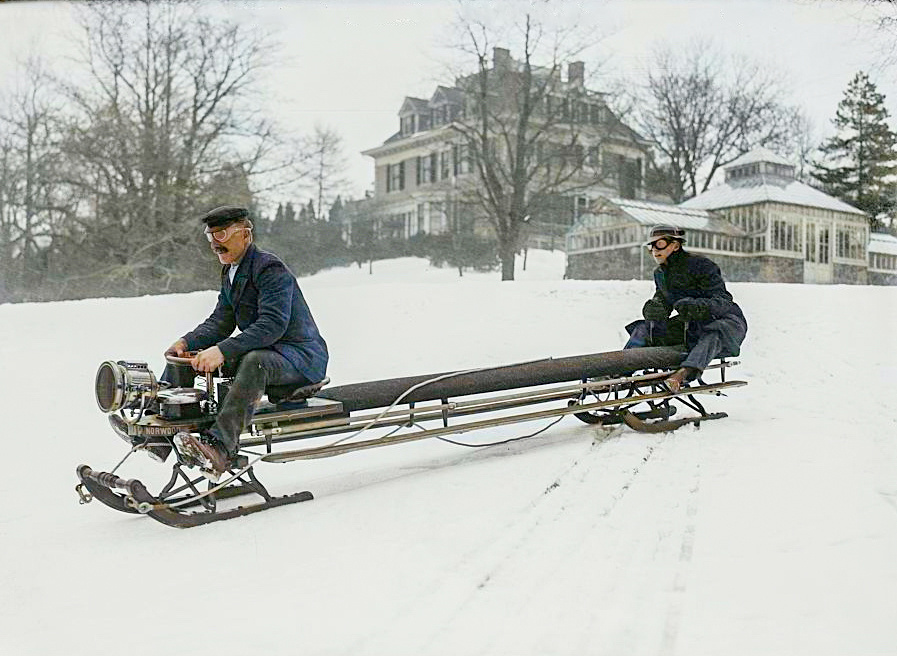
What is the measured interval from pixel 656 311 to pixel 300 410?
191 cm

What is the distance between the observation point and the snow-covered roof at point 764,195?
521cm

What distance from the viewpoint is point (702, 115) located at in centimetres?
582

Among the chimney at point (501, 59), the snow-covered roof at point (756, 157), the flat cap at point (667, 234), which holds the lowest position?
the flat cap at point (667, 234)

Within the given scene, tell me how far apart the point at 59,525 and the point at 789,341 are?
4.19 meters

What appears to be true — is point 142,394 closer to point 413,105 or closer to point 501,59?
point 413,105

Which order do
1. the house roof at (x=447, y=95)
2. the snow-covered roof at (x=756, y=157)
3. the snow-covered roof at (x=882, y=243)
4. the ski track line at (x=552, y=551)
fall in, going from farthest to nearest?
the house roof at (x=447, y=95), the snow-covered roof at (x=756, y=157), the snow-covered roof at (x=882, y=243), the ski track line at (x=552, y=551)

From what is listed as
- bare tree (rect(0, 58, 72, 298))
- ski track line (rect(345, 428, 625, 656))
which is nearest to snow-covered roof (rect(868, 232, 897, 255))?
ski track line (rect(345, 428, 625, 656))

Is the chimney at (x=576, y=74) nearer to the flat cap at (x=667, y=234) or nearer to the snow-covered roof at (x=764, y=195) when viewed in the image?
the snow-covered roof at (x=764, y=195)

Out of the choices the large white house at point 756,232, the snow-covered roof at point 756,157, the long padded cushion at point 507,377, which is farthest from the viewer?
the snow-covered roof at point 756,157

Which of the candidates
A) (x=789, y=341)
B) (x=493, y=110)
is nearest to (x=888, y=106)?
(x=789, y=341)

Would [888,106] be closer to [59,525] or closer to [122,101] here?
[59,525]

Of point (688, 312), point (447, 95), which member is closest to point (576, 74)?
point (447, 95)

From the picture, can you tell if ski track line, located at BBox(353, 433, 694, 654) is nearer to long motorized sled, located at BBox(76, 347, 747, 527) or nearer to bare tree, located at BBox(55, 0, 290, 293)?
long motorized sled, located at BBox(76, 347, 747, 527)

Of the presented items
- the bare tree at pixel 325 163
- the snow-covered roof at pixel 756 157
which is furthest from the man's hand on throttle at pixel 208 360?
the snow-covered roof at pixel 756 157
